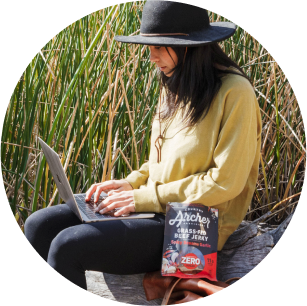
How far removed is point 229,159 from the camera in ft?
3.20

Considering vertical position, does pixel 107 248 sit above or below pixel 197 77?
below

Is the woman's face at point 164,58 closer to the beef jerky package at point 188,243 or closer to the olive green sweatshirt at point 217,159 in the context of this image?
the olive green sweatshirt at point 217,159

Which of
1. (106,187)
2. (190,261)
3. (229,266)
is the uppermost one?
(106,187)

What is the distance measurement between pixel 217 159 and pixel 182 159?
Answer: 0.11 m

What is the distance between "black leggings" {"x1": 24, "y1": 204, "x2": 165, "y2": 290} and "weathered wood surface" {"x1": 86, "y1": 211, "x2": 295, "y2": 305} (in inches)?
7.1

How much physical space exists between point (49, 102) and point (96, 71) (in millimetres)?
235

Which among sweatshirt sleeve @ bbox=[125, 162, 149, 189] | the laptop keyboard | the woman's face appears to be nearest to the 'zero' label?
the laptop keyboard

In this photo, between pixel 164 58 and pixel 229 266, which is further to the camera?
pixel 229 266

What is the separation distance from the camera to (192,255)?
0.99m

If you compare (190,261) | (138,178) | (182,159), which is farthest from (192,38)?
(190,261)

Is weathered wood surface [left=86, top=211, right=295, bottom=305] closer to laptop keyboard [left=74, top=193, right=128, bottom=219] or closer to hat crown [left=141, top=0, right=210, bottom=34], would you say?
laptop keyboard [left=74, top=193, right=128, bottom=219]

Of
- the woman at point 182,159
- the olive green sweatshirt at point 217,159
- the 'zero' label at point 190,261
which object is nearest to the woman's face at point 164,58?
the woman at point 182,159

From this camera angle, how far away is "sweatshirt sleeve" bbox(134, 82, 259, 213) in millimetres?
979

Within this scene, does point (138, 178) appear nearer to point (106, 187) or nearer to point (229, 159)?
point (106, 187)
